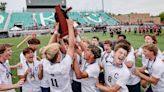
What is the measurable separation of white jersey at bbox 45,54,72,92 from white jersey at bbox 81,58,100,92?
0.42 meters

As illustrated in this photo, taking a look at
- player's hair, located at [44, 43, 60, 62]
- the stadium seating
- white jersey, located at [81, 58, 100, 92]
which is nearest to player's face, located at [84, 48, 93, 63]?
white jersey, located at [81, 58, 100, 92]

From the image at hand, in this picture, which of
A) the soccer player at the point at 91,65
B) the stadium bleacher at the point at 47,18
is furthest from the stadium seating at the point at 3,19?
the soccer player at the point at 91,65

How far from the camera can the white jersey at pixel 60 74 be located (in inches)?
183

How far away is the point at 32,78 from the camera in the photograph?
6059 millimetres

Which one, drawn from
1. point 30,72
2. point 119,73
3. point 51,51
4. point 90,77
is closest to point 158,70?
point 119,73

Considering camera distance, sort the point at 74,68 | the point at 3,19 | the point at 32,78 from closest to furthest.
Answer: the point at 74,68, the point at 32,78, the point at 3,19

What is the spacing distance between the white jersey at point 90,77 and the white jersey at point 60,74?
0.42 meters

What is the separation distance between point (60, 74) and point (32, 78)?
1.48 m

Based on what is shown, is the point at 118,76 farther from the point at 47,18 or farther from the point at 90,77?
the point at 47,18

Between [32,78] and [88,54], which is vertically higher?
[88,54]

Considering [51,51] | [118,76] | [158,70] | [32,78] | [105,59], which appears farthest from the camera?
[105,59]

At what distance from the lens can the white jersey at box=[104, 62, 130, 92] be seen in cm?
496

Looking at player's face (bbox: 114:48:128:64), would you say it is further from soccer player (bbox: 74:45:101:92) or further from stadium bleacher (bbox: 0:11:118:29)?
stadium bleacher (bbox: 0:11:118:29)

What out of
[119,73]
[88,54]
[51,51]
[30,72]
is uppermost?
[51,51]
